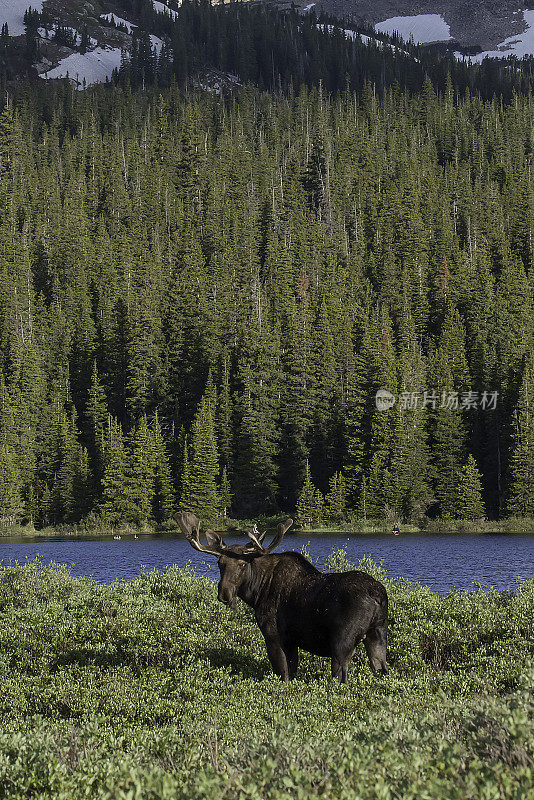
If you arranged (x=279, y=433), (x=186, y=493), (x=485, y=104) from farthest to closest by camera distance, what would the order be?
1. (x=485, y=104)
2. (x=279, y=433)
3. (x=186, y=493)

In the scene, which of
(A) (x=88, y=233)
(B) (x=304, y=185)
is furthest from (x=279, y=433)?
(B) (x=304, y=185)

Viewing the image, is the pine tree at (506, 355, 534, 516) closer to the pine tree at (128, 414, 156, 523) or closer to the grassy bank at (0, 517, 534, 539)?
the grassy bank at (0, 517, 534, 539)

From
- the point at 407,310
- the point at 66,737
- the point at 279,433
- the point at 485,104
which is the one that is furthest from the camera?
the point at 485,104

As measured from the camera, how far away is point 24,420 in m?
94.3

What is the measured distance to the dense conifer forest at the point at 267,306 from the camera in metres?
81.0

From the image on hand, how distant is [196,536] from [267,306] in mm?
92150

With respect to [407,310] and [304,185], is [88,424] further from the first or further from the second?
[304,185]

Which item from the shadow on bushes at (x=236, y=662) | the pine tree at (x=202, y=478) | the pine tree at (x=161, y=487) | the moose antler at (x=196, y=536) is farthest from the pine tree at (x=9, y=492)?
the moose antler at (x=196, y=536)

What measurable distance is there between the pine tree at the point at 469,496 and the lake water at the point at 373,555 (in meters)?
8.38

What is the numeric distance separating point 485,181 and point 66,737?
469ft

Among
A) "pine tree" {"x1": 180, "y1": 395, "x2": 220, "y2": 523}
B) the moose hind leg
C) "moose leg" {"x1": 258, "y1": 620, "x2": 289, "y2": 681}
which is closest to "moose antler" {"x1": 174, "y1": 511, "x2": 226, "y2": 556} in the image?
"moose leg" {"x1": 258, "y1": 620, "x2": 289, "y2": 681}

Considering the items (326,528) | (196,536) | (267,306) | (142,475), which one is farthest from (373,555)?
(267,306)

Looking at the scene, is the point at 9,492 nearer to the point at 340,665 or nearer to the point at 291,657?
the point at 291,657

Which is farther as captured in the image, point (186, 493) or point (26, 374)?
point (26, 374)
